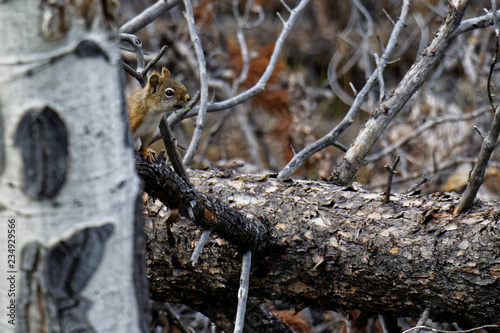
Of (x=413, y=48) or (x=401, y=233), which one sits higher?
(x=413, y=48)

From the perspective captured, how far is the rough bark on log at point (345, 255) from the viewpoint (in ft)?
4.77

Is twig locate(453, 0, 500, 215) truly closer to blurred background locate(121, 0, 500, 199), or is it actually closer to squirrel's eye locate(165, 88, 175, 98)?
blurred background locate(121, 0, 500, 199)

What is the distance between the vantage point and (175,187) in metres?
1.34

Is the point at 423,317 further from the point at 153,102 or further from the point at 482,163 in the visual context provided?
the point at 153,102

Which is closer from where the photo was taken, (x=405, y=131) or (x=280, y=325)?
(x=280, y=325)

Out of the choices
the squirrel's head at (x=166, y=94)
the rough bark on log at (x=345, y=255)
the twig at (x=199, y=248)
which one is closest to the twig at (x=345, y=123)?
the rough bark on log at (x=345, y=255)

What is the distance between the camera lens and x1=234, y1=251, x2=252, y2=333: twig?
1299 millimetres

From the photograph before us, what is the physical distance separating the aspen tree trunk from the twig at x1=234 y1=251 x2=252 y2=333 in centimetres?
61

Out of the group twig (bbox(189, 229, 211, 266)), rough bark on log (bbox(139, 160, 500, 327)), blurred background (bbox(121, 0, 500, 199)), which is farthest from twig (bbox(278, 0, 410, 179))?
twig (bbox(189, 229, 211, 266))

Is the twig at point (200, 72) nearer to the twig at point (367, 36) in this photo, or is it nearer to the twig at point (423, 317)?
the twig at point (423, 317)

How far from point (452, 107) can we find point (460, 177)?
273cm

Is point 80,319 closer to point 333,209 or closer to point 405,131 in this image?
point 333,209

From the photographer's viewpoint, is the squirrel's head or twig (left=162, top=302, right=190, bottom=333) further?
twig (left=162, top=302, right=190, bottom=333)

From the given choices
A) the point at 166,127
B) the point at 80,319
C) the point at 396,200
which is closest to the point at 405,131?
the point at 396,200
